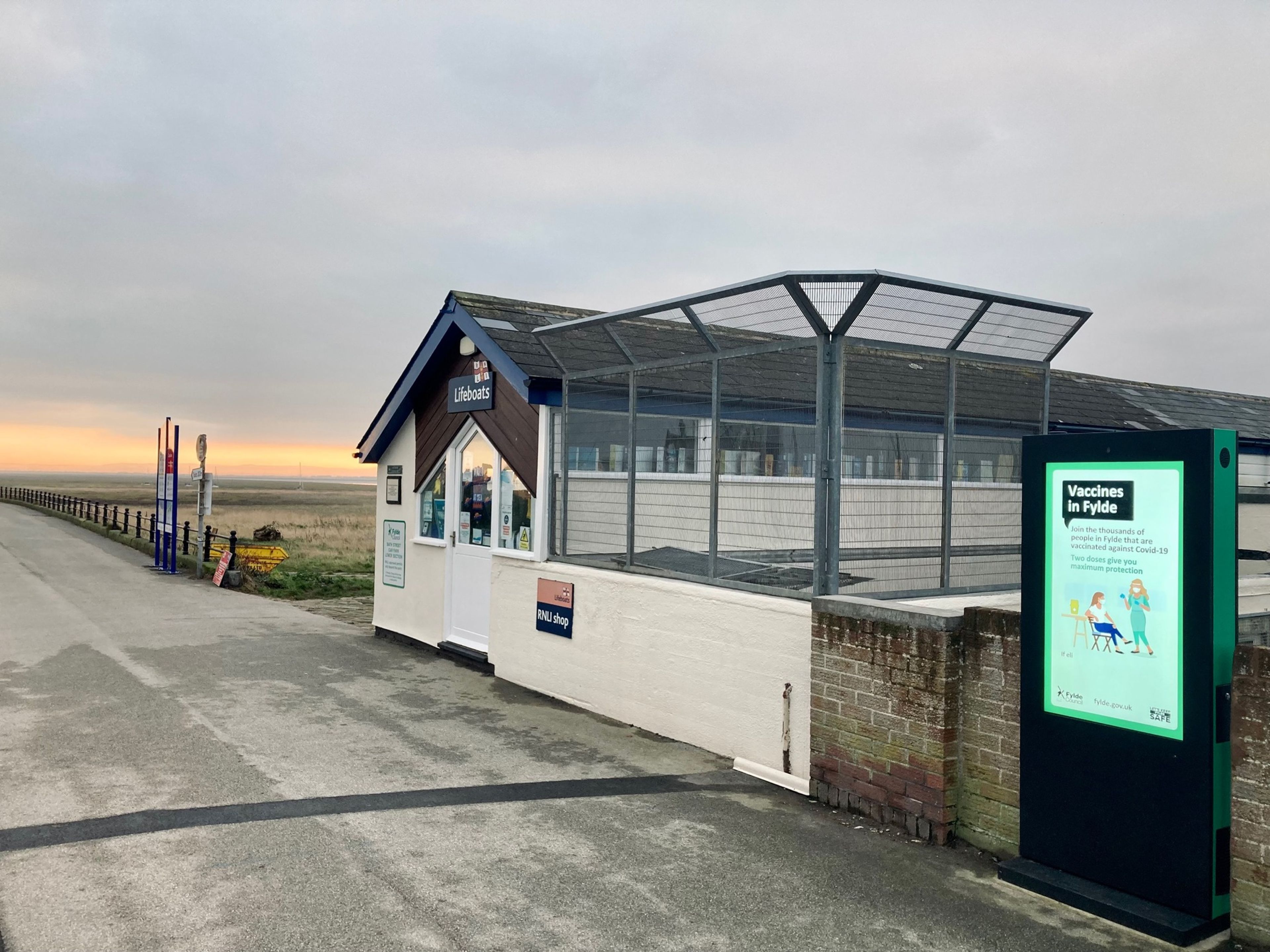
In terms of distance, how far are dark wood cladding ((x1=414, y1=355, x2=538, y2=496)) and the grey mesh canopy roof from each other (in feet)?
6.08

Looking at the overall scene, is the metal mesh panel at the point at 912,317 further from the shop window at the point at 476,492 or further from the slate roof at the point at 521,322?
the shop window at the point at 476,492

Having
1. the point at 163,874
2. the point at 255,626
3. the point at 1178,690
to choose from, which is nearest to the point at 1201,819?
the point at 1178,690

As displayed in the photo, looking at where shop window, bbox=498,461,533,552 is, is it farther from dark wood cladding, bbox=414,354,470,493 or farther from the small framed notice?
the small framed notice

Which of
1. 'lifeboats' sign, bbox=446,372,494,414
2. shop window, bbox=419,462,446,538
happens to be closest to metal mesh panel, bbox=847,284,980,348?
'lifeboats' sign, bbox=446,372,494,414

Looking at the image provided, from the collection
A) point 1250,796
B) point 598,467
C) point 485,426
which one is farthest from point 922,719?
point 485,426

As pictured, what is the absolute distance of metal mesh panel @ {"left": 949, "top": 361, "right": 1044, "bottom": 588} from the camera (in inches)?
A: 275

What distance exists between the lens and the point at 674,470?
782cm

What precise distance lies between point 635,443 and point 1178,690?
4749 millimetres

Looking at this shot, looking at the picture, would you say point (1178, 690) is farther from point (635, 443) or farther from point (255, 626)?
point (255, 626)

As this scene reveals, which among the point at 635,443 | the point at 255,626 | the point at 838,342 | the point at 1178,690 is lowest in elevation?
the point at 255,626

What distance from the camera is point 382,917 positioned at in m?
4.26

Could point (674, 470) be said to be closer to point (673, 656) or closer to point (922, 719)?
point (673, 656)

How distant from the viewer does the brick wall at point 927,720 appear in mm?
5156

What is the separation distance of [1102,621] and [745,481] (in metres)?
2.81
